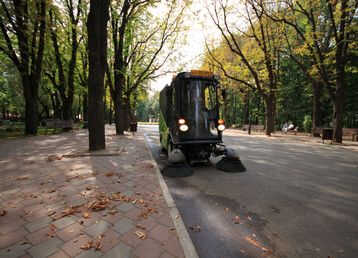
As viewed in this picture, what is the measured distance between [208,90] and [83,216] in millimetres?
5034

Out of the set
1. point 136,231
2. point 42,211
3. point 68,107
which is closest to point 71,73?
point 68,107

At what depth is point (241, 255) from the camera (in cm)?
204

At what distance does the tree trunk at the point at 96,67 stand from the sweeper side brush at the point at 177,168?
4183 millimetres

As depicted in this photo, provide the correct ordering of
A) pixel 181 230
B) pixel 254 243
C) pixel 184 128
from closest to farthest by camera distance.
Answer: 1. pixel 254 243
2. pixel 181 230
3. pixel 184 128

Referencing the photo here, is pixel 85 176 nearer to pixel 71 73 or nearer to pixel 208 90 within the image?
pixel 208 90

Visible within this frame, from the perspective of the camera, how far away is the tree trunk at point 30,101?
12.6m

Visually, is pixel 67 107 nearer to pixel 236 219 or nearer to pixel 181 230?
pixel 181 230

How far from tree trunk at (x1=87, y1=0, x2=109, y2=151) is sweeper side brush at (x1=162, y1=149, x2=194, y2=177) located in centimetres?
418

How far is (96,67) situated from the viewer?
7469 mm

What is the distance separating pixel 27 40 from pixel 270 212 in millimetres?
18204

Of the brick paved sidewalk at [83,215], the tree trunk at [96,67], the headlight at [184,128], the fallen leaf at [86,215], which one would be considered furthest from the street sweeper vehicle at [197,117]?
the tree trunk at [96,67]

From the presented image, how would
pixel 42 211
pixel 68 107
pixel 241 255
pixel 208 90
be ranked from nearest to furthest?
pixel 241 255 → pixel 42 211 → pixel 208 90 → pixel 68 107

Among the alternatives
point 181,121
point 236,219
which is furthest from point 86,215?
point 181,121

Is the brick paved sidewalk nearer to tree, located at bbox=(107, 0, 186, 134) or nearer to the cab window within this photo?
the cab window
